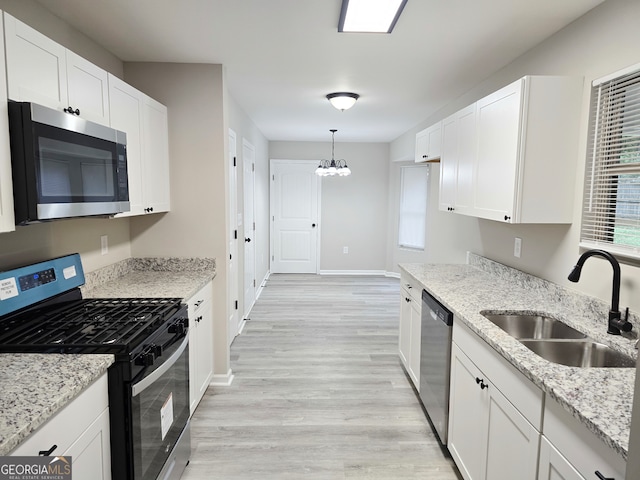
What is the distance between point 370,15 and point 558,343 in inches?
73.8

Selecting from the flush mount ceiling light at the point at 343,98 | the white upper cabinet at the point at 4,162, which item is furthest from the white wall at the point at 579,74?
the white upper cabinet at the point at 4,162

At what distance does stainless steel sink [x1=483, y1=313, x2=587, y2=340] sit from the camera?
203 cm

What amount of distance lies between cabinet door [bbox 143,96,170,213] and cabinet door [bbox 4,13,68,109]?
86 centimetres

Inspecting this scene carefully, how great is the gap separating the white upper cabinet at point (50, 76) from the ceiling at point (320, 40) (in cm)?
44

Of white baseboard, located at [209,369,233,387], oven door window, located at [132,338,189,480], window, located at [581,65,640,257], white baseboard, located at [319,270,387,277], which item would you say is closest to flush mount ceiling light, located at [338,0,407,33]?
window, located at [581,65,640,257]

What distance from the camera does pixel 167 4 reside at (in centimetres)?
203

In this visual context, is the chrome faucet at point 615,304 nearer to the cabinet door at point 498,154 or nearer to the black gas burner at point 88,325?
the cabinet door at point 498,154

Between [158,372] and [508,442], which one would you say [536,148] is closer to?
[508,442]

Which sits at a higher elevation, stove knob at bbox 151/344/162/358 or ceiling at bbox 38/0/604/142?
ceiling at bbox 38/0/604/142

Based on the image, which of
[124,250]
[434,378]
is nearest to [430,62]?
[434,378]

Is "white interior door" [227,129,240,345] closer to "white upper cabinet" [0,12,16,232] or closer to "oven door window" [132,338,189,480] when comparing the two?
"oven door window" [132,338,189,480]

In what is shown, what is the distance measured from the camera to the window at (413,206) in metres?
6.55

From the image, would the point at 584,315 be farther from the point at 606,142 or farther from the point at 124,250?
the point at 124,250

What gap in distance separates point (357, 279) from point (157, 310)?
5511mm
